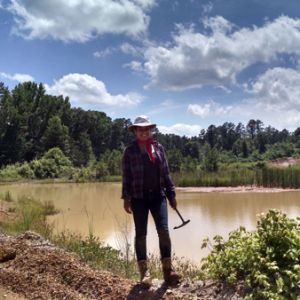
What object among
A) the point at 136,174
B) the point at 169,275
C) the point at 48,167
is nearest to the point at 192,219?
the point at 169,275

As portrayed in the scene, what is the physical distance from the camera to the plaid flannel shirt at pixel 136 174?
3.70m

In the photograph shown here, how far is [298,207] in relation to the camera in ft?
53.0

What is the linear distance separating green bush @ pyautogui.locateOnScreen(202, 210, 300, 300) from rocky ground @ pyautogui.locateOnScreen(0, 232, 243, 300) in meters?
0.13

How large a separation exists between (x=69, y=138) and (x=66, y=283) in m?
51.8

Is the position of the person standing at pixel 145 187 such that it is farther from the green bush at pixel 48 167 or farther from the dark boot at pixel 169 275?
the green bush at pixel 48 167

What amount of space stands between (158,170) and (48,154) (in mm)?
44146

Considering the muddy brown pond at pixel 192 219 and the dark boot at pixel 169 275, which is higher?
the dark boot at pixel 169 275

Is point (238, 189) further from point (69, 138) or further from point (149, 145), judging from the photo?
point (69, 138)

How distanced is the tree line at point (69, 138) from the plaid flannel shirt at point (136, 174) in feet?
115

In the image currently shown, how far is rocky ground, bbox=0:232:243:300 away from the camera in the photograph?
3.42 m

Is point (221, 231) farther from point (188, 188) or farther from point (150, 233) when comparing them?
point (188, 188)

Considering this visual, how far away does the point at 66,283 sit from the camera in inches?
156

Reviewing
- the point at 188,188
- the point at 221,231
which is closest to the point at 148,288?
the point at 221,231

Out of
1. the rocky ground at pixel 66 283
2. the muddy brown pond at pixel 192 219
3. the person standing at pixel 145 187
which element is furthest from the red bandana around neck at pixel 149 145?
the muddy brown pond at pixel 192 219
